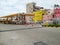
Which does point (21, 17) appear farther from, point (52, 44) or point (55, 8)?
point (52, 44)

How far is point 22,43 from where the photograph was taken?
1219 centimetres

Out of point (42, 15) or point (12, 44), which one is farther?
point (42, 15)

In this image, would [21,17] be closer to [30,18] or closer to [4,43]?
[30,18]

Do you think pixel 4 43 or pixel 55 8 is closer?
pixel 4 43

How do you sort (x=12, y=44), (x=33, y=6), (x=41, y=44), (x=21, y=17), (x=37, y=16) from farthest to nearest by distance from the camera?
(x=33, y=6) < (x=37, y=16) < (x=21, y=17) < (x=12, y=44) < (x=41, y=44)

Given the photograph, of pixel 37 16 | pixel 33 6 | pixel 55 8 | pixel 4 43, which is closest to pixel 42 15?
pixel 37 16

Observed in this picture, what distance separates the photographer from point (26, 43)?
39.8 ft

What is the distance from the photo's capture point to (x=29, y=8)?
112m

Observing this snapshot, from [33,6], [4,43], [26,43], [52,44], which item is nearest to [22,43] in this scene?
[26,43]

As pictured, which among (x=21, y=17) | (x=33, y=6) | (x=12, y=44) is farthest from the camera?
(x=33, y=6)

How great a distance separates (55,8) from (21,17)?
12.2m

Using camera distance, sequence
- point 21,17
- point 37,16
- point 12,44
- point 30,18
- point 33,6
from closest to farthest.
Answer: point 12,44 < point 21,17 < point 37,16 < point 30,18 < point 33,6

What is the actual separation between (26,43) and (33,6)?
98952 millimetres

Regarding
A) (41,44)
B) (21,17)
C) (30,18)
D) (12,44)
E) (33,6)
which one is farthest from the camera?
(33,6)
